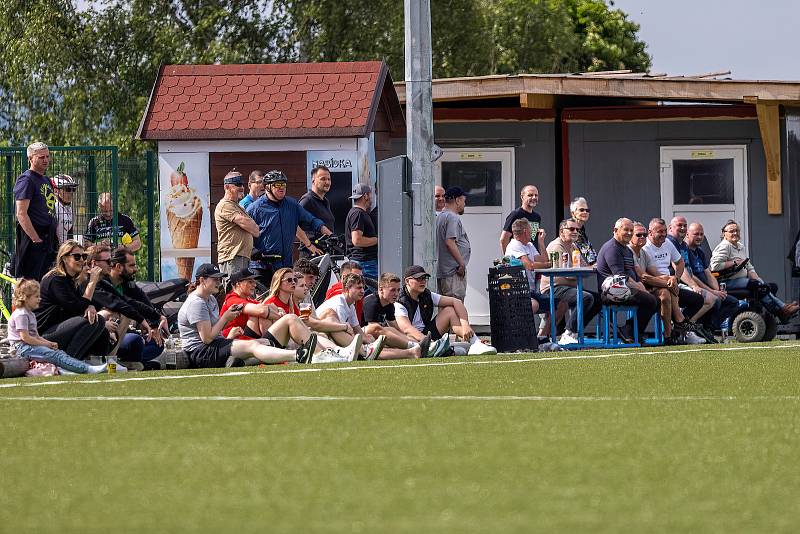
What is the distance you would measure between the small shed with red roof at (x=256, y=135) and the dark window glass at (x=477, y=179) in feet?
4.88

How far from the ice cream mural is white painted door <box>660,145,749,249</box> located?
5.66m

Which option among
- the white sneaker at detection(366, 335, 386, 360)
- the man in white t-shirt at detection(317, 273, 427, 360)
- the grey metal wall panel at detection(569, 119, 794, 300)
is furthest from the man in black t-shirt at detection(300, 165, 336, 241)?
the grey metal wall panel at detection(569, 119, 794, 300)

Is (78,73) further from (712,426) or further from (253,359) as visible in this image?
(712,426)

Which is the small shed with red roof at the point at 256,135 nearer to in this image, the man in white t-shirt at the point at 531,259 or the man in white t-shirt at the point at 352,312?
the man in white t-shirt at the point at 531,259

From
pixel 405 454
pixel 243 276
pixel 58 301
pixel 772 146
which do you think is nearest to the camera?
pixel 405 454

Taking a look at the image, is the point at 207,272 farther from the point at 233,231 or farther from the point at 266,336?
the point at 233,231

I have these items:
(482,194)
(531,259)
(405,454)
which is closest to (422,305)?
(531,259)

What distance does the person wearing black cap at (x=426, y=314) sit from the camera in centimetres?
1493

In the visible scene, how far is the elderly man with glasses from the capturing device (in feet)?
55.8

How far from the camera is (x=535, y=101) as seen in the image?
1950 cm

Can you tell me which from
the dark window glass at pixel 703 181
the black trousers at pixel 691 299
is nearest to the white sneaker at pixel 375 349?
the black trousers at pixel 691 299

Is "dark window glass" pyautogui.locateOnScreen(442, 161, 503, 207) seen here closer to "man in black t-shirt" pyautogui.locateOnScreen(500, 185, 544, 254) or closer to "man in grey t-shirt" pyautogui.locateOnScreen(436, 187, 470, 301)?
"man in black t-shirt" pyautogui.locateOnScreen(500, 185, 544, 254)

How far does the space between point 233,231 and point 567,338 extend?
3.47 meters

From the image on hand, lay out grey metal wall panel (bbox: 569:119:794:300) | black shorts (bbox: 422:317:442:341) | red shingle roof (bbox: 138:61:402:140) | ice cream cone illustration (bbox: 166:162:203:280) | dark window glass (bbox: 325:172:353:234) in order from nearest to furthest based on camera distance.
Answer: black shorts (bbox: 422:317:442:341), dark window glass (bbox: 325:172:353:234), red shingle roof (bbox: 138:61:402:140), ice cream cone illustration (bbox: 166:162:203:280), grey metal wall panel (bbox: 569:119:794:300)
